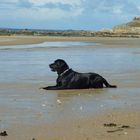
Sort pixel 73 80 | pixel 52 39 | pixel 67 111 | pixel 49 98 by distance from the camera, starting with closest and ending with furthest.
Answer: pixel 67 111
pixel 49 98
pixel 73 80
pixel 52 39

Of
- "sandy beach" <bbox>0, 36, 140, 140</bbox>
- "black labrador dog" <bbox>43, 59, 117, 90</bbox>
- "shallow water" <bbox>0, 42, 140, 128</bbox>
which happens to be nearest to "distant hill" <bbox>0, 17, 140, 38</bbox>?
"shallow water" <bbox>0, 42, 140, 128</bbox>

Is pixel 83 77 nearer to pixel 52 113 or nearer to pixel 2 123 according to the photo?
pixel 52 113

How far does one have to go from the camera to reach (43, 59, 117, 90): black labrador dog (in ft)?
43.3

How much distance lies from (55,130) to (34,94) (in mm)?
4274

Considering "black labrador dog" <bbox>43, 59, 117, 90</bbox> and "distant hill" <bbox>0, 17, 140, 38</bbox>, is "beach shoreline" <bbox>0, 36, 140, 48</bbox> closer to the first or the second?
"distant hill" <bbox>0, 17, 140, 38</bbox>

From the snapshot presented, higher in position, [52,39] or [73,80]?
[73,80]

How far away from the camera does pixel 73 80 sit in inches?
518

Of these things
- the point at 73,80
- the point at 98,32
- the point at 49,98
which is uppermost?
the point at 73,80

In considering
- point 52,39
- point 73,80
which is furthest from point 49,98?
point 52,39

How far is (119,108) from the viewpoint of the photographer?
10.0 metres

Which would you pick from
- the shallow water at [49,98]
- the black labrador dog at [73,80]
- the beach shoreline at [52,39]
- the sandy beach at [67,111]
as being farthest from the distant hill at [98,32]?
the sandy beach at [67,111]

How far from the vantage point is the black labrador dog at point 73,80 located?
13195 millimetres

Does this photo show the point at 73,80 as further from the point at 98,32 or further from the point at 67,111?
the point at 98,32

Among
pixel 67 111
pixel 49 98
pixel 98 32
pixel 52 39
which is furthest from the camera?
pixel 98 32
